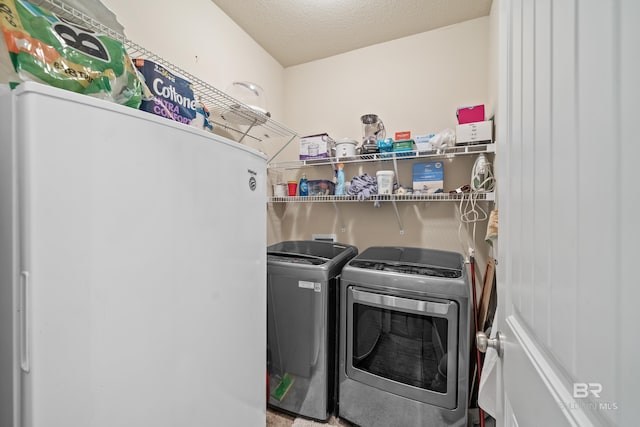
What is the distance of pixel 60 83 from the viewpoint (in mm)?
577

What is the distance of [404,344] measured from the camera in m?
1.33

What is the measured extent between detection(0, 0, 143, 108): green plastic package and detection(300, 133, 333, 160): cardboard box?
4.37 feet

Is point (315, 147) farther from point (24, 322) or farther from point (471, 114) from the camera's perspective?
Answer: point (24, 322)

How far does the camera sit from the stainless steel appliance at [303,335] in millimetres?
1420

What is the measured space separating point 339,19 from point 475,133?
1.20m

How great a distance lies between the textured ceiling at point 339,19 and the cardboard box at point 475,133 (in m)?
0.81

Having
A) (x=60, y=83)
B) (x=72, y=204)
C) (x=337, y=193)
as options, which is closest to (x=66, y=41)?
(x=60, y=83)

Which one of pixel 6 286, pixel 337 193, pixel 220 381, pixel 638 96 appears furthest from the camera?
pixel 337 193

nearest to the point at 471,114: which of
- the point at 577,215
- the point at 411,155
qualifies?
the point at 411,155

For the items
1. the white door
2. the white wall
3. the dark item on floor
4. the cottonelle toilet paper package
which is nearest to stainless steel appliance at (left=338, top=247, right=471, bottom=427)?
the dark item on floor

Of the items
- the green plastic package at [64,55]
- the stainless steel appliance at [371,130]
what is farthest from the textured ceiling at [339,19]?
the green plastic package at [64,55]

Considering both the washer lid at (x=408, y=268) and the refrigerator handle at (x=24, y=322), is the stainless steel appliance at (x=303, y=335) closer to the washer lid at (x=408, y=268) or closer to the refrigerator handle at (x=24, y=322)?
the washer lid at (x=408, y=268)

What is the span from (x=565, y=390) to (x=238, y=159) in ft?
3.07

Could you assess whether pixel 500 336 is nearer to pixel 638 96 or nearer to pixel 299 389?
pixel 638 96
